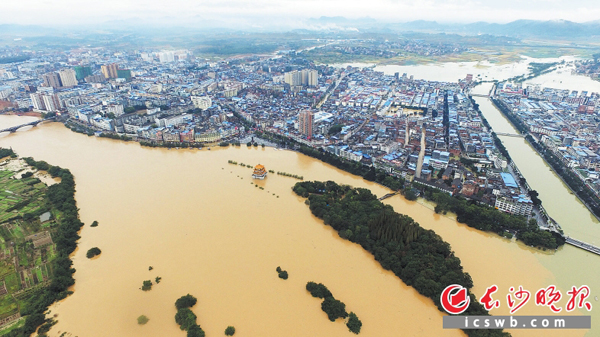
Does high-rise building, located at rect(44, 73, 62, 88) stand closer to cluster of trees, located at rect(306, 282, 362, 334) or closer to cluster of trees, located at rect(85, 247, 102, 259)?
cluster of trees, located at rect(85, 247, 102, 259)

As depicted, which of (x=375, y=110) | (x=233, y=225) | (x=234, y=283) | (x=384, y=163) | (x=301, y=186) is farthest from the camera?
(x=375, y=110)

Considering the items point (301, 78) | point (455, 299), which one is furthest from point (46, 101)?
point (455, 299)

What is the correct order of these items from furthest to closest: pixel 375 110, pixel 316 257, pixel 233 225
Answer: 1. pixel 375 110
2. pixel 233 225
3. pixel 316 257

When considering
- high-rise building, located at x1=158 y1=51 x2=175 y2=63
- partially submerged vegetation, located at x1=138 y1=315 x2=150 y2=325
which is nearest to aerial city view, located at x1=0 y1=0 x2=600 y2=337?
partially submerged vegetation, located at x1=138 y1=315 x2=150 y2=325

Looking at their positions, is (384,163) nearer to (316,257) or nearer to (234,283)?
(316,257)

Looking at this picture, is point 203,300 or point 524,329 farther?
point 203,300

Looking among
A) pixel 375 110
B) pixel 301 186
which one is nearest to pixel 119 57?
pixel 375 110

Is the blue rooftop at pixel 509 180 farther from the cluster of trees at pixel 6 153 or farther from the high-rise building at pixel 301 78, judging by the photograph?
the cluster of trees at pixel 6 153
